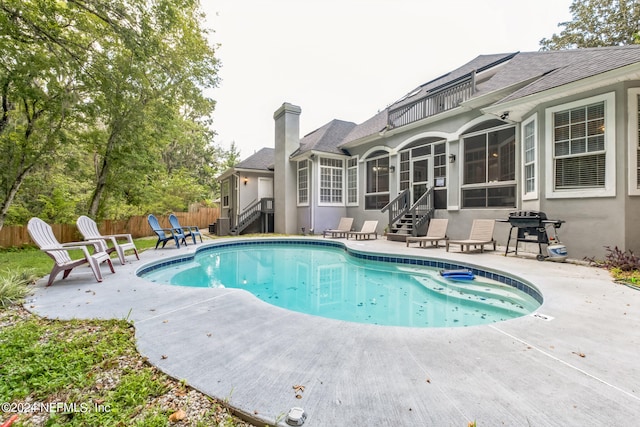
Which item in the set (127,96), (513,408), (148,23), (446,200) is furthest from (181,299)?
(446,200)

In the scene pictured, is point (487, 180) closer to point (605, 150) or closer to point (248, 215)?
point (605, 150)

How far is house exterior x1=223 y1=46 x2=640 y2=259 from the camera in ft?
18.3

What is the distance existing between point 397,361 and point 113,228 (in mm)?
15051

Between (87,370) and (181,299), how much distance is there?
1.57 meters

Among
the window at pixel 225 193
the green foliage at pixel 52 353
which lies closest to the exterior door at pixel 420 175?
the green foliage at pixel 52 353

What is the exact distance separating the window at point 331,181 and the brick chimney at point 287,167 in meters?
1.89

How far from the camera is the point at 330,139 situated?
14320 millimetres

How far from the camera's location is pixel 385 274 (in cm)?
638

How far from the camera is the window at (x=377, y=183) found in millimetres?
12328

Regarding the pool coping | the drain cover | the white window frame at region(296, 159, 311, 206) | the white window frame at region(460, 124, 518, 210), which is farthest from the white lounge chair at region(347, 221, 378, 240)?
the drain cover

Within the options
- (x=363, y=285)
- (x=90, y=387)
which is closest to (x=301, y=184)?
(x=363, y=285)

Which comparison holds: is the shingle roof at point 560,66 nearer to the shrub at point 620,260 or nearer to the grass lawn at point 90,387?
the shrub at point 620,260

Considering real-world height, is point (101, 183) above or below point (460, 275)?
above

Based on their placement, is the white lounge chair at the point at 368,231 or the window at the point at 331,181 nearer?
the white lounge chair at the point at 368,231
